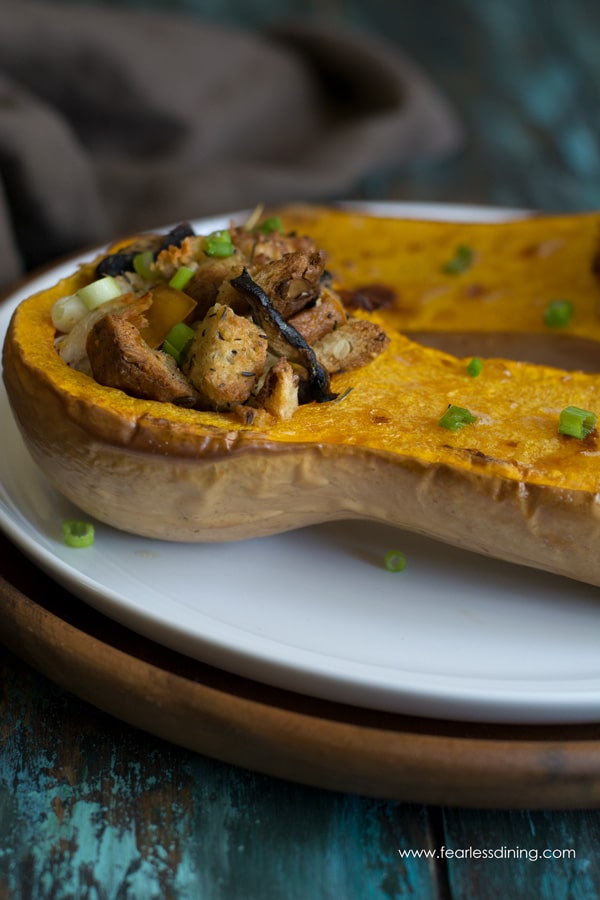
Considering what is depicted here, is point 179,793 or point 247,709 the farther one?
point 179,793

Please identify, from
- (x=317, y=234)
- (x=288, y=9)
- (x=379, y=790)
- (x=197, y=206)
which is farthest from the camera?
(x=288, y=9)

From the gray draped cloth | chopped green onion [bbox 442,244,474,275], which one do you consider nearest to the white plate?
chopped green onion [bbox 442,244,474,275]

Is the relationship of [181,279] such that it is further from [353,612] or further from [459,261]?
[459,261]

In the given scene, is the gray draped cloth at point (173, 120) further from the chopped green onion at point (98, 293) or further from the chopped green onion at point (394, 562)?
the chopped green onion at point (394, 562)

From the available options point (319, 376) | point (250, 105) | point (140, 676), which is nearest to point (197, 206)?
point (250, 105)

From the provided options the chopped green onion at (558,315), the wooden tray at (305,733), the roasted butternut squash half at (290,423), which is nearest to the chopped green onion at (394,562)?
the roasted butternut squash half at (290,423)

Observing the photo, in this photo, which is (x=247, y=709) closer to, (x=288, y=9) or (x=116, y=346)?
(x=116, y=346)

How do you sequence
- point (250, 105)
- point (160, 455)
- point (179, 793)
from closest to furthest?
1. point (179, 793)
2. point (160, 455)
3. point (250, 105)
